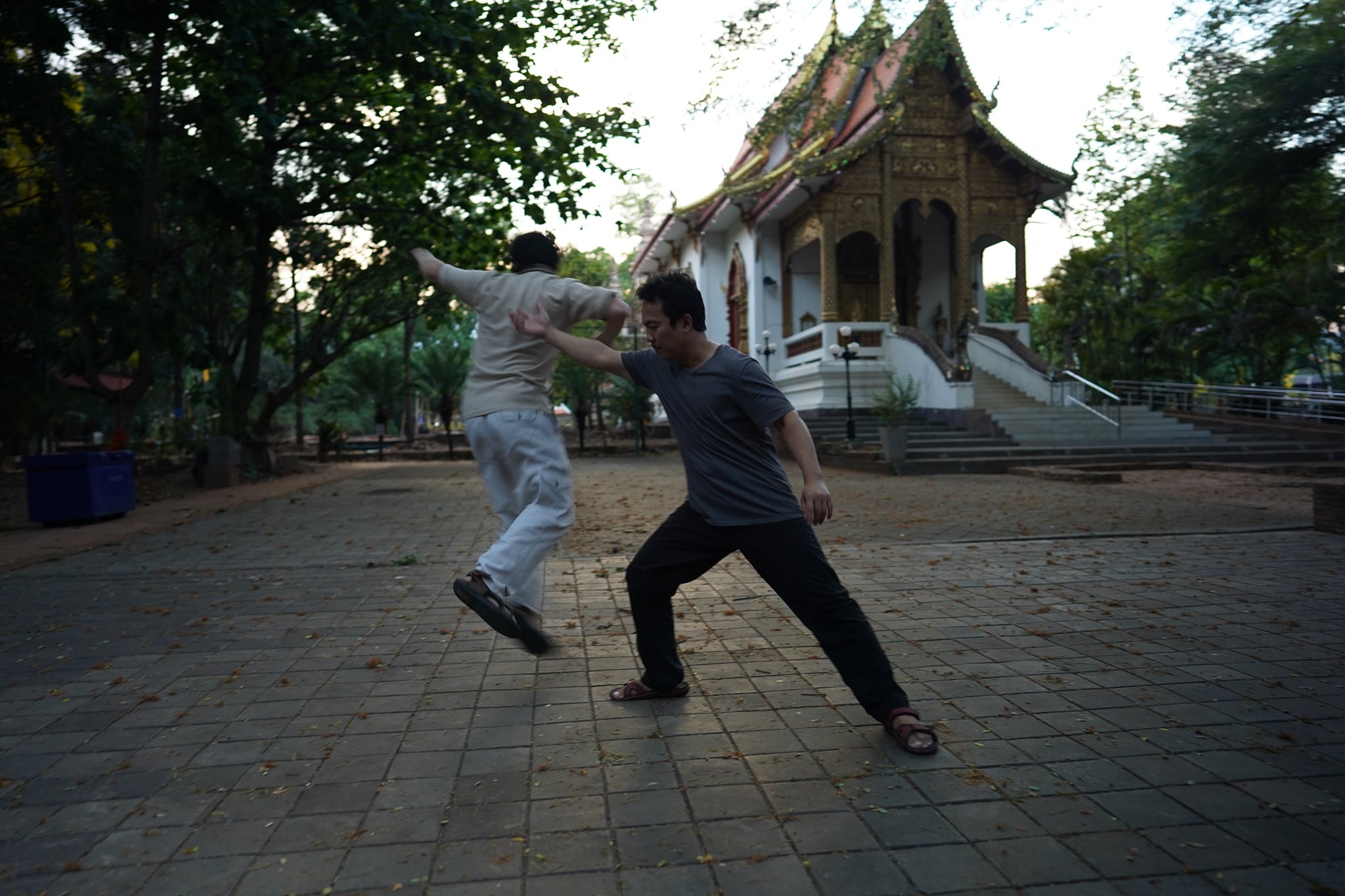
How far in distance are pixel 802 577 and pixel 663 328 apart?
3.45 feet

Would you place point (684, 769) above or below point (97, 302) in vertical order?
below

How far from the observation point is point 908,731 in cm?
338

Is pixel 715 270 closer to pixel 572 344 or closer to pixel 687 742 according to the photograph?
pixel 572 344

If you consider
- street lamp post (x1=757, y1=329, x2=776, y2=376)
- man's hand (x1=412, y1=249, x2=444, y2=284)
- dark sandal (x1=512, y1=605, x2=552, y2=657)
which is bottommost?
dark sandal (x1=512, y1=605, x2=552, y2=657)

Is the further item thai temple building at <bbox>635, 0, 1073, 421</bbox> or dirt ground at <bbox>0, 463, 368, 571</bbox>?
thai temple building at <bbox>635, 0, 1073, 421</bbox>

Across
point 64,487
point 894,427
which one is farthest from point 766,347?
point 64,487

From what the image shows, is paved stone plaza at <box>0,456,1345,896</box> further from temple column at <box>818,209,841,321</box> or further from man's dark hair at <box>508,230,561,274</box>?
temple column at <box>818,209,841,321</box>

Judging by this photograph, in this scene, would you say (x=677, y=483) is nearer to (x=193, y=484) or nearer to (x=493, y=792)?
(x=193, y=484)

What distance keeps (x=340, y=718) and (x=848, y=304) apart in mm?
25818

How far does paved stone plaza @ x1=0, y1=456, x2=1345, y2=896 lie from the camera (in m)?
2.61

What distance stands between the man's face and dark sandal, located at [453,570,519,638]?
1236 mm

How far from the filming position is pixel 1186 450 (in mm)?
19875

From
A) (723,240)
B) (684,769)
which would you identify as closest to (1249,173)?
(684,769)

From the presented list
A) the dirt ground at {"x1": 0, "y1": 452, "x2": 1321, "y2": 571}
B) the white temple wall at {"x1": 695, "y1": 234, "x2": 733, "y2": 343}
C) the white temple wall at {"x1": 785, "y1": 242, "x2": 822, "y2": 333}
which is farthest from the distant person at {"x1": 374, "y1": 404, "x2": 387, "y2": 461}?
the white temple wall at {"x1": 785, "y1": 242, "x2": 822, "y2": 333}
